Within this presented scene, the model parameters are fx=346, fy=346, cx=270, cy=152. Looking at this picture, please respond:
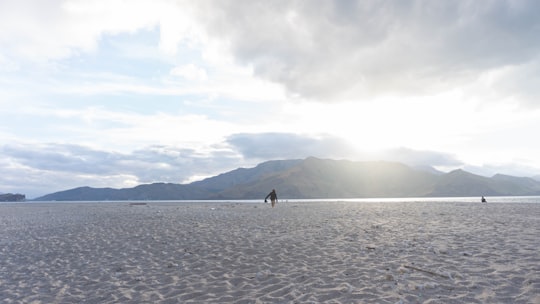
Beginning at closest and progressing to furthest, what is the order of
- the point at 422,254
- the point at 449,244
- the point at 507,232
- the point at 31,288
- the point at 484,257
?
the point at 31,288
the point at 484,257
the point at 422,254
the point at 449,244
the point at 507,232

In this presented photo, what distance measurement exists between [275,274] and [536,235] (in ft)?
46.7

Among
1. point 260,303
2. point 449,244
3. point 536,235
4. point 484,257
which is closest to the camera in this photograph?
point 260,303

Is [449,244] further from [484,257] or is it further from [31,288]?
[31,288]

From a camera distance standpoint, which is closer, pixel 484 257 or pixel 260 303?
pixel 260 303

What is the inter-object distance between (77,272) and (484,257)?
50.1ft

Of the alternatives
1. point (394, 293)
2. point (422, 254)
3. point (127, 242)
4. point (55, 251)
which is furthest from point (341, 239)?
point (55, 251)

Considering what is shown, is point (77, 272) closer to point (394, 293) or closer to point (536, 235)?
point (394, 293)

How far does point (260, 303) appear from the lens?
9.09 metres

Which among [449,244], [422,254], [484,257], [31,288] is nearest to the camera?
[31,288]

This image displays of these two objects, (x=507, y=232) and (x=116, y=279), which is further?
(x=507, y=232)

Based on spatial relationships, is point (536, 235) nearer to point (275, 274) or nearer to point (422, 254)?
point (422, 254)

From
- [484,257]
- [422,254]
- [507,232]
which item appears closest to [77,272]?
[422,254]

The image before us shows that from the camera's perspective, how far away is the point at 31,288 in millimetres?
11555

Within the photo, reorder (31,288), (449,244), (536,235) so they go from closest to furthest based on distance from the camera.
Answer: (31,288)
(449,244)
(536,235)
